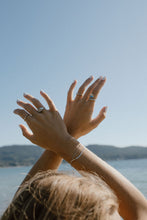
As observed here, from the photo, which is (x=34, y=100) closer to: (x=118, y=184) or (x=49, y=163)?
(x=49, y=163)

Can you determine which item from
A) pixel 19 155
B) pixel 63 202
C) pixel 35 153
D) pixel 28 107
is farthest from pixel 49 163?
pixel 19 155

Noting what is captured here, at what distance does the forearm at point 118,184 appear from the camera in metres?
1.20

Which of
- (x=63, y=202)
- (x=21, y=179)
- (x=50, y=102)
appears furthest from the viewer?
(x=21, y=179)

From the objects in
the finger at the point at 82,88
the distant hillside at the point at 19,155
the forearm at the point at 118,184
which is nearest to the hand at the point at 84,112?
the finger at the point at 82,88

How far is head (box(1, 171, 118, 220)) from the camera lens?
79 centimetres

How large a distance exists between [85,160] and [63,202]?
46 centimetres

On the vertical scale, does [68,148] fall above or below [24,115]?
below

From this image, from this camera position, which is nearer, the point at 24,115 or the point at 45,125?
the point at 45,125

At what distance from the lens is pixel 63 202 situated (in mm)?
814

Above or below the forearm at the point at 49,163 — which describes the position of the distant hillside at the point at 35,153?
below

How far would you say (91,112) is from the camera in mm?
1592

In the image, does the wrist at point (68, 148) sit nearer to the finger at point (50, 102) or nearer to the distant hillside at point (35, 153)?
the finger at point (50, 102)

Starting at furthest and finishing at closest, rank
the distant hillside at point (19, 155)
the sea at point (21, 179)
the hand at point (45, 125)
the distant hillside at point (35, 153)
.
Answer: the distant hillside at point (35, 153) → the distant hillside at point (19, 155) → the sea at point (21, 179) → the hand at point (45, 125)

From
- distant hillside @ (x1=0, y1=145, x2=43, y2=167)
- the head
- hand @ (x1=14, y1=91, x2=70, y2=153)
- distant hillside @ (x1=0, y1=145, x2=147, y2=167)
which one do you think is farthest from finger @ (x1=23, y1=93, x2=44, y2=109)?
distant hillside @ (x1=0, y1=145, x2=43, y2=167)
